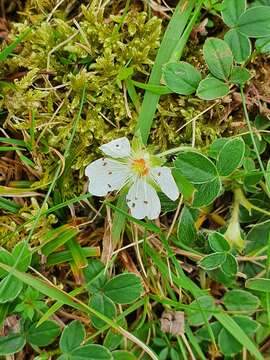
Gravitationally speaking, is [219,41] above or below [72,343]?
above

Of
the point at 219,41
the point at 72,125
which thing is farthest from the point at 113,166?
the point at 219,41

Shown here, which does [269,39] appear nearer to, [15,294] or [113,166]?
[113,166]

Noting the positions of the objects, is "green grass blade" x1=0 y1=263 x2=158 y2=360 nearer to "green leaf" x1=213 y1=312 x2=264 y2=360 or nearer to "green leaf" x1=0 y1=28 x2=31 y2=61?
"green leaf" x1=213 y1=312 x2=264 y2=360

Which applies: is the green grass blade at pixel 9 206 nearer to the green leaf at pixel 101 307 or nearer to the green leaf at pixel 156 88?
the green leaf at pixel 101 307

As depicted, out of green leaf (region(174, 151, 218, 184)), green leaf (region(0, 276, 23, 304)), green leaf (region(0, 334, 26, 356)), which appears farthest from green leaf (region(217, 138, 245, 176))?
green leaf (region(0, 334, 26, 356))

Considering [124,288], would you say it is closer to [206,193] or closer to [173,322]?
[173,322]

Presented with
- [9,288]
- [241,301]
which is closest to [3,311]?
[9,288]
